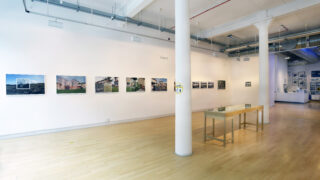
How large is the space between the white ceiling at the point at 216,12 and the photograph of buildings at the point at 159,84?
2763 mm

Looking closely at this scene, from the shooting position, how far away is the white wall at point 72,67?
4.97 meters

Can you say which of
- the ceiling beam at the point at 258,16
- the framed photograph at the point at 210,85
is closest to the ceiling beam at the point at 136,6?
the ceiling beam at the point at 258,16

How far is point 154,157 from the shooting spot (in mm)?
3561

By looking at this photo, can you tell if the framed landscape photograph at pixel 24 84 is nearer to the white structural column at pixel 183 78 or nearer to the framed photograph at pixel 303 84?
the white structural column at pixel 183 78

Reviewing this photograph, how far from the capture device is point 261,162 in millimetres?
3285

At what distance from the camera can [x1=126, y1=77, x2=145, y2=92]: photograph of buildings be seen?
721 cm

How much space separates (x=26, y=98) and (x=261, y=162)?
22.3ft

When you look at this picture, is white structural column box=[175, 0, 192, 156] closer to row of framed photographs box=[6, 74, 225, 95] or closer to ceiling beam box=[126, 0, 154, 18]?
ceiling beam box=[126, 0, 154, 18]

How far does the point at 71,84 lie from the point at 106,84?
127 cm

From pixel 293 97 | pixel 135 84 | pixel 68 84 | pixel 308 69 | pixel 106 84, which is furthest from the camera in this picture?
pixel 308 69

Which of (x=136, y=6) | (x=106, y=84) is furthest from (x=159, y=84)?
(x=136, y=6)

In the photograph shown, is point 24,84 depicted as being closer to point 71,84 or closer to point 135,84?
point 71,84

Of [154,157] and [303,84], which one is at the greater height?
[303,84]

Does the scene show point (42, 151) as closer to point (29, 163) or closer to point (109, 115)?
point (29, 163)
